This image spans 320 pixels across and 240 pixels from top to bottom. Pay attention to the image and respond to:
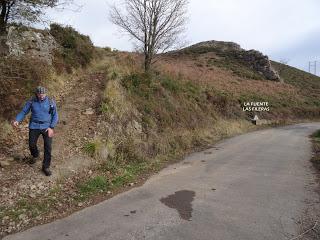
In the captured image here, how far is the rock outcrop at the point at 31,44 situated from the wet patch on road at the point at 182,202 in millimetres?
7738

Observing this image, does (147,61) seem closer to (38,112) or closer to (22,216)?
(38,112)

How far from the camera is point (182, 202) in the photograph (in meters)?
8.02

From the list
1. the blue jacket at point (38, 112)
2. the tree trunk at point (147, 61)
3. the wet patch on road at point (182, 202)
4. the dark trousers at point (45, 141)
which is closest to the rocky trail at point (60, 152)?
the dark trousers at point (45, 141)

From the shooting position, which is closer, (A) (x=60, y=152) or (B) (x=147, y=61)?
(A) (x=60, y=152)

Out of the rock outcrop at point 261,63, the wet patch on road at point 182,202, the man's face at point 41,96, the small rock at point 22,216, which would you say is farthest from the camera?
the rock outcrop at point 261,63

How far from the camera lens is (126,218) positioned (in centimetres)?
705

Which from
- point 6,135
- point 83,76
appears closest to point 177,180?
point 6,135

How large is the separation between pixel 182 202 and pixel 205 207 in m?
0.57

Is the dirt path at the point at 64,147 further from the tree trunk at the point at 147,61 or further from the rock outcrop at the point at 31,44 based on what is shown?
the tree trunk at the point at 147,61

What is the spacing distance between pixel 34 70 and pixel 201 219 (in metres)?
8.22

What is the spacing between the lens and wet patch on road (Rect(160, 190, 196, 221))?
24.1ft

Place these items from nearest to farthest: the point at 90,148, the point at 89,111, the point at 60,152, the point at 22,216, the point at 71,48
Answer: the point at 22,216 → the point at 60,152 → the point at 90,148 → the point at 89,111 → the point at 71,48

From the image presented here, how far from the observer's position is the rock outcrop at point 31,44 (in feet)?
42.3

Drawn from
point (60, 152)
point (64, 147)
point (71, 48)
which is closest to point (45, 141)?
point (60, 152)
